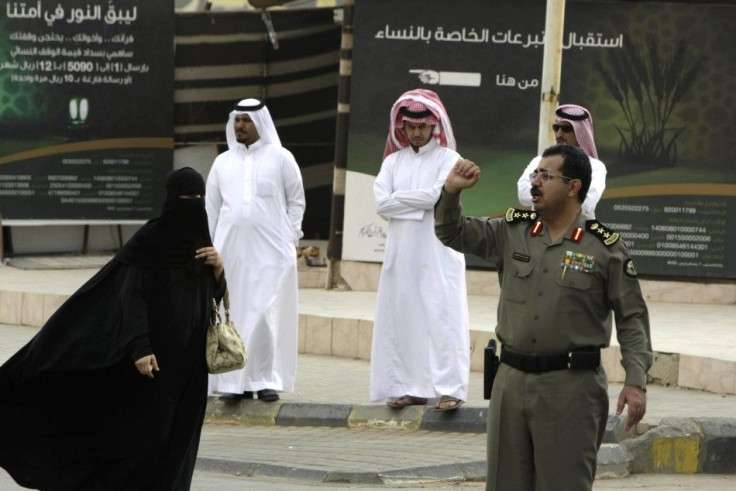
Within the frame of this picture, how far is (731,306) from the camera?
1402 centimetres

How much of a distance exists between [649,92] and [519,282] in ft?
28.9

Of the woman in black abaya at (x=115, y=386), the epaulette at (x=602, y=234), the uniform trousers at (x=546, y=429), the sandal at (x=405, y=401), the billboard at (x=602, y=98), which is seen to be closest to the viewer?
the uniform trousers at (x=546, y=429)

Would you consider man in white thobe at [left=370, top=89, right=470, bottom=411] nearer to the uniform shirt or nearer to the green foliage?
the uniform shirt

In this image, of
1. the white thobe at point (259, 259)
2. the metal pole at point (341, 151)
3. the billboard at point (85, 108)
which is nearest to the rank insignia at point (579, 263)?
the white thobe at point (259, 259)

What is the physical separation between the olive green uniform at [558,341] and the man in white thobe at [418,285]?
3.72 metres

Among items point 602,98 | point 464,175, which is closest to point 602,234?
point 464,175

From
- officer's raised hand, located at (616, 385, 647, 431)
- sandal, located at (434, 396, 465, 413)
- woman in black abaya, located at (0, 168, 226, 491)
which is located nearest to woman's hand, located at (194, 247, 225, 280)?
woman in black abaya, located at (0, 168, 226, 491)

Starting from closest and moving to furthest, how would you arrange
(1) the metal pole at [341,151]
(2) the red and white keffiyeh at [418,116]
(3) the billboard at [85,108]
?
(2) the red and white keffiyeh at [418,116] < (1) the metal pole at [341,151] < (3) the billboard at [85,108]

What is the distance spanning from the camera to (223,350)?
6.94 meters

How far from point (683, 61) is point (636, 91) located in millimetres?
470

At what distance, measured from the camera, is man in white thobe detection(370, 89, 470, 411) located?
9.45 meters

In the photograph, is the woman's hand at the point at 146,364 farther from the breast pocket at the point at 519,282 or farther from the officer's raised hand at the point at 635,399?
the officer's raised hand at the point at 635,399

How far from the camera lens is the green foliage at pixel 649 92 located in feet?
46.3

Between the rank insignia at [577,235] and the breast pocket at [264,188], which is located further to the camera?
the breast pocket at [264,188]
